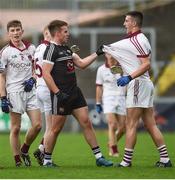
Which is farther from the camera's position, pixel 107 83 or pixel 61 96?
pixel 107 83

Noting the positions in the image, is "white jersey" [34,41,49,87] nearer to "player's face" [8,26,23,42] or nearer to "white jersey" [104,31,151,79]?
"player's face" [8,26,23,42]

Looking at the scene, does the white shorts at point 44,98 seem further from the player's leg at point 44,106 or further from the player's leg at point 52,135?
the player's leg at point 52,135

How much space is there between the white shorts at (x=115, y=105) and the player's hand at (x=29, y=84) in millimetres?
4751

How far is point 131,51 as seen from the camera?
14.5m

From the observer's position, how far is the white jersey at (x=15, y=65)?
15.3 metres

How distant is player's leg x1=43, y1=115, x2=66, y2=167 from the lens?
1460cm

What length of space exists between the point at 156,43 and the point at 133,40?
21938 mm

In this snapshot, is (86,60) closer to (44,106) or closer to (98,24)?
(44,106)

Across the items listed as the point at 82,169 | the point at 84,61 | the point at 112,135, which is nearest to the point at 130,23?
the point at 84,61

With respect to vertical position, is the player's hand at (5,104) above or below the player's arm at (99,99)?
above

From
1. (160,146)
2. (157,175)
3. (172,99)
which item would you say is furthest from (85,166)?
(172,99)

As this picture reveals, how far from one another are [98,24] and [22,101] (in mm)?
21593

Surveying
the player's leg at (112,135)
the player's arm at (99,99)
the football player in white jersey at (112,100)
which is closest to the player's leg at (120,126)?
the football player in white jersey at (112,100)

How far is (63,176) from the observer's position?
1316 centimetres
